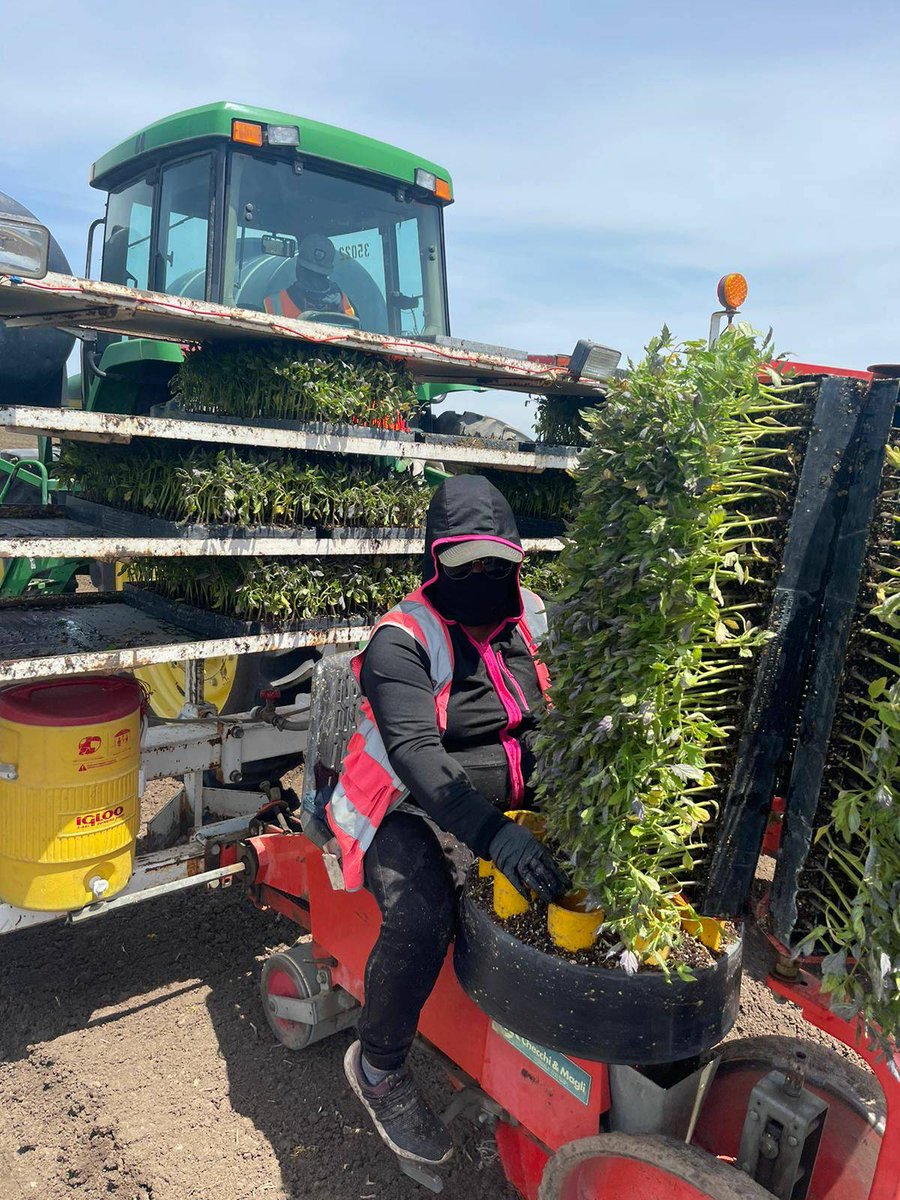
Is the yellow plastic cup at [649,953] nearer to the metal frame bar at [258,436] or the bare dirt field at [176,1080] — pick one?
the bare dirt field at [176,1080]

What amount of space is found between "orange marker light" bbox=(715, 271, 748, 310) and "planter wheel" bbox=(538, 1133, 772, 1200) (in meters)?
3.38

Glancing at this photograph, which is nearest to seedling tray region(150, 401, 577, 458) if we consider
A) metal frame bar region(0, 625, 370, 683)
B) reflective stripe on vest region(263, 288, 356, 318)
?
metal frame bar region(0, 625, 370, 683)

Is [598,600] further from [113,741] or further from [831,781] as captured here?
[113,741]

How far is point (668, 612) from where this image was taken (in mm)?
1642

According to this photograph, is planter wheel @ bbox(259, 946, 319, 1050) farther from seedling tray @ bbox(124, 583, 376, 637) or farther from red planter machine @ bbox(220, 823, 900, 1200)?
seedling tray @ bbox(124, 583, 376, 637)

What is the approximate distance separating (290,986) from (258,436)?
1.97m

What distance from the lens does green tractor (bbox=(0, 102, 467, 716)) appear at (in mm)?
4594

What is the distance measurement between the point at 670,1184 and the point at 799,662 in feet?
3.53

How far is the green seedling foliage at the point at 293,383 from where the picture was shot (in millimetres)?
3422

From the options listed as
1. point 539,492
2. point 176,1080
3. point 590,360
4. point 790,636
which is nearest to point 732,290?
point 590,360

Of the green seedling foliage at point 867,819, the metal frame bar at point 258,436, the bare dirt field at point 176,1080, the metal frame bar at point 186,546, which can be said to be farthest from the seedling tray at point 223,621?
the green seedling foliage at point 867,819

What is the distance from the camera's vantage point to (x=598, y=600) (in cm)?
176

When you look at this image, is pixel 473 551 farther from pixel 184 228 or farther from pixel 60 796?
pixel 184 228

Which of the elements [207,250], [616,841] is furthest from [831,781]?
[207,250]
